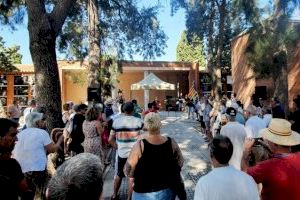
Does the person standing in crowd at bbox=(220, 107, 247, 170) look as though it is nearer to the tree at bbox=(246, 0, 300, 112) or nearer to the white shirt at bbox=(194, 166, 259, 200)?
the white shirt at bbox=(194, 166, 259, 200)

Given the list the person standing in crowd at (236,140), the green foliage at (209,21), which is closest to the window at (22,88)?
the green foliage at (209,21)

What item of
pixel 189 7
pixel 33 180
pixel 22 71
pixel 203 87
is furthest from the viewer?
pixel 203 87

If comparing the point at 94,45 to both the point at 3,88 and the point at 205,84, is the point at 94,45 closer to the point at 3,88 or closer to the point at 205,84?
the point at 3,88

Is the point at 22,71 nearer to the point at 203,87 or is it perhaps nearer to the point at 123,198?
the point at 203,87

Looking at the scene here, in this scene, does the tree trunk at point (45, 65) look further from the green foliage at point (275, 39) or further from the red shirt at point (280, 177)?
the green foliage at point (275, 39)

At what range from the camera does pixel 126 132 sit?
642 centimetres

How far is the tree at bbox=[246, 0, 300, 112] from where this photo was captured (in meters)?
14.8

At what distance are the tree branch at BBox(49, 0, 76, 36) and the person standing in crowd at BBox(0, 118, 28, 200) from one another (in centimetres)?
458

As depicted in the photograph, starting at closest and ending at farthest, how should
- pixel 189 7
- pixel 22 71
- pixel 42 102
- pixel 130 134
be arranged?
pixel 130 134
pixel 42 102
pixel 189 7
pixel 22 71

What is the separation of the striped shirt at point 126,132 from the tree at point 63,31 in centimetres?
211

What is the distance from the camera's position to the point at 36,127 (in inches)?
207

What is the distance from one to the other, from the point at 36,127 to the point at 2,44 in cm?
2477

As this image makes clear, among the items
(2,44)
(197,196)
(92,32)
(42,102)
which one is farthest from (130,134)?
(2,44)

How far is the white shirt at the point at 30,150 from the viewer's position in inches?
198
